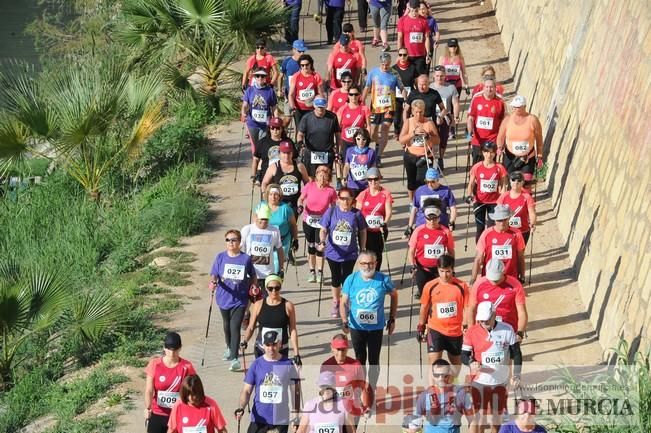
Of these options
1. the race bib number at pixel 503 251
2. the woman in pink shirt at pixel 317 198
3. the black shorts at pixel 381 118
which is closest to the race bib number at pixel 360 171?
the woman in pink shirt at pixel 317 198

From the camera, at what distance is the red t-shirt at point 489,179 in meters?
19.2

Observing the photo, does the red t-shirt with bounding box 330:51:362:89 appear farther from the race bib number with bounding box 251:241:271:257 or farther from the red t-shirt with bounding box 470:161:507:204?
the race bib number with bounding box 251:241:271:257

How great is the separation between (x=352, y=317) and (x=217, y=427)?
2.74m

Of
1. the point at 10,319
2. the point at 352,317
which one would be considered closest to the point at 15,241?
the point at 10,319

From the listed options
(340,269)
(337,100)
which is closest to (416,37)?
(337,100)

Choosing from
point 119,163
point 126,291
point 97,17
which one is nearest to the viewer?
→ point 126,291

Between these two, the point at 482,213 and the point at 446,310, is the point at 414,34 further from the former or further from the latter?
the point at 446,310

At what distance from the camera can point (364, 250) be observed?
16.9 meters

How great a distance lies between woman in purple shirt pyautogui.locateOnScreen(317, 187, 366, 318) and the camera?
17.7 meters

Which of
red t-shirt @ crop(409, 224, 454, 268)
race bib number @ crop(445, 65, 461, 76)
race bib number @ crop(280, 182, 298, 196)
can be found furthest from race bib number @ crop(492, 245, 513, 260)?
race bib number @ crop(445, 65, 461, 76)

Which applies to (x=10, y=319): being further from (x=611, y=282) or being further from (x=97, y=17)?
(x=97, y=17)

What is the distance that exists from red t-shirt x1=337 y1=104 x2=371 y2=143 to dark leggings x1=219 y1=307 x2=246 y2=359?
4.95 metres

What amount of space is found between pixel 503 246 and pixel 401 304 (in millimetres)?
2420

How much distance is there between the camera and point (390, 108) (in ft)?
74.9
